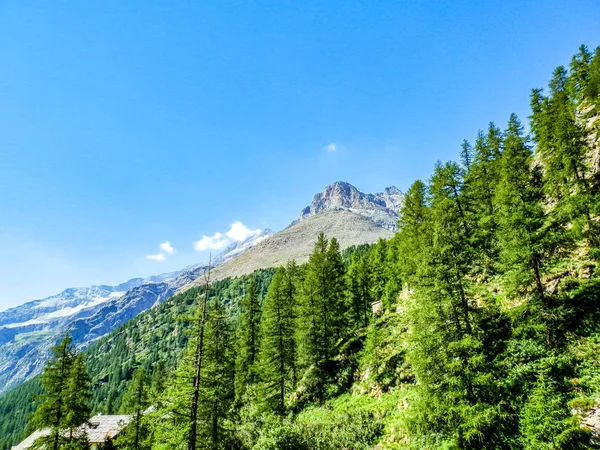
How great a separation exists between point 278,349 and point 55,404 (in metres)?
20.9

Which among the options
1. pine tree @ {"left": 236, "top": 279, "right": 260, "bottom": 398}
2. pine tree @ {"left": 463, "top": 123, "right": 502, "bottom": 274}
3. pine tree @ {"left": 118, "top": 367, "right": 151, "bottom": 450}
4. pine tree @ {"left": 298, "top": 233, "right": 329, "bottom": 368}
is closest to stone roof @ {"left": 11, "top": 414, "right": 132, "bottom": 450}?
pine tree @ {"left": 118, "top": 367, "right": 151, "bottom": 450}

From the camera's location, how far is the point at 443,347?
17.8m

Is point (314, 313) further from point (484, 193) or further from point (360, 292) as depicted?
point (484, 193)

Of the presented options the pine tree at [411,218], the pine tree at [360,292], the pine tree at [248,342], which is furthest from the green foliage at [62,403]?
the pine tree at [360,292]

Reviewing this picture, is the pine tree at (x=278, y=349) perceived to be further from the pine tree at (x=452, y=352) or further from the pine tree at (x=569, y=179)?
the pine tree at (x=569, y=179)

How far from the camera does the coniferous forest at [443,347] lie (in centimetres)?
1661

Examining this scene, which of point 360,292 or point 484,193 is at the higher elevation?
point 484,193

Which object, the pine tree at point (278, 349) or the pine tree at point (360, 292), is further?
the pine tree at point (360, 292)

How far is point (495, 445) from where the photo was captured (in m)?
15.4

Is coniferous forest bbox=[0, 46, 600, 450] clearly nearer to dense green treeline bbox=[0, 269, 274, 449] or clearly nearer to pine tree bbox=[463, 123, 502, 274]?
pine tree bbox=[463, 123, 502, 274]

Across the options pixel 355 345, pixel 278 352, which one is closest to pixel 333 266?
pixel 355 345

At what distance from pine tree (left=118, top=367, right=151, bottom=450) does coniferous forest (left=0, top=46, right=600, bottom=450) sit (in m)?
0.25

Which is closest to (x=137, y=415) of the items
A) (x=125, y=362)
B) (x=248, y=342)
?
(x=248, y=342)

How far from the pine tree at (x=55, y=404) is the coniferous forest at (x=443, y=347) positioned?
110 mm
